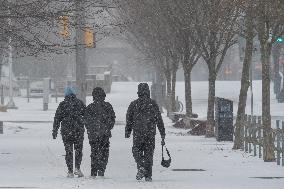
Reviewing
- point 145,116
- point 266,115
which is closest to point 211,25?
point 266,115

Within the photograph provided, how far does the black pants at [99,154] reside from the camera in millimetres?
15578

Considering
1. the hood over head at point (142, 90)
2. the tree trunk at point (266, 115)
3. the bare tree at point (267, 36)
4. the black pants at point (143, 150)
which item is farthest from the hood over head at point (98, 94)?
the tree trunk at point (266, 115)

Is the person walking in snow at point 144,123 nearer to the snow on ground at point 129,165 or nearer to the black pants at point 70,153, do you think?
the snow on ground at point 129,165

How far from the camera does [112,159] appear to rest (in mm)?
19859

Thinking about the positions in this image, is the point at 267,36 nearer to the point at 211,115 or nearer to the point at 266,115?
the point at 266,115

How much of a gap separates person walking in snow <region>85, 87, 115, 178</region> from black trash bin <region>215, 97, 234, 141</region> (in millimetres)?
9813

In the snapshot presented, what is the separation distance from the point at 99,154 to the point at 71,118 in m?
0.91

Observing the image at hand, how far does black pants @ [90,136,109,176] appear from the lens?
1558cm

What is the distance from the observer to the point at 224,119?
25.2 m

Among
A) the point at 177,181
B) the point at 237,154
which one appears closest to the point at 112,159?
the point at 237,154

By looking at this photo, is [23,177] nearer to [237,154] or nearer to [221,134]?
[237,154]


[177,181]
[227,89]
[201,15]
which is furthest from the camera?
[227,89]

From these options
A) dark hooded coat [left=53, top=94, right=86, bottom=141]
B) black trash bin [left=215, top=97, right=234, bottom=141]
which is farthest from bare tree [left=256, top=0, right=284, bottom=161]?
black trash bin [left=215, top=97, right=234, bottom=141]

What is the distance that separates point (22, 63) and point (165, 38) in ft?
153
